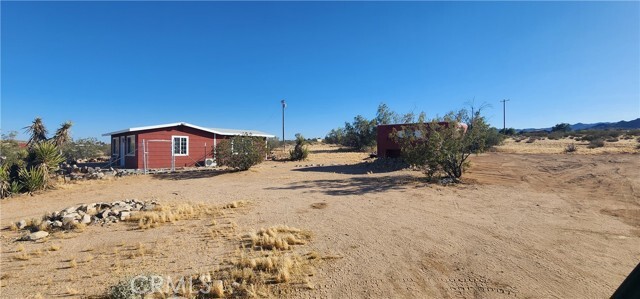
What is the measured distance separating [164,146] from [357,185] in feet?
47.4

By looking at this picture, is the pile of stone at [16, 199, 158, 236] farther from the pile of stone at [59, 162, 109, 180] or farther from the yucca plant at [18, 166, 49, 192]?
the pile of stone at [59, 162, 109, 180]

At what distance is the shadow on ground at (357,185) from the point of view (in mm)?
11664

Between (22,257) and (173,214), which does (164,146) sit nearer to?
(173,214)

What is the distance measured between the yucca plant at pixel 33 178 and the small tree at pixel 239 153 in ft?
26.3

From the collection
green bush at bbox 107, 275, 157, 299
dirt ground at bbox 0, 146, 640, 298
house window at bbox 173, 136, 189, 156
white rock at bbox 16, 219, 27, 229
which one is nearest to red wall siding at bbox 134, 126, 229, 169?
house window at bbox 173, 136, 189, 156

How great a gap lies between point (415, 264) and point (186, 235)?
193 inches

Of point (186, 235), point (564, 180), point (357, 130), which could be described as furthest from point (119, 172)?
point (357, 130)

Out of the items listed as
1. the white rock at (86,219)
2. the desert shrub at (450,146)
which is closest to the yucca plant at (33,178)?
the white rock at (86,219)

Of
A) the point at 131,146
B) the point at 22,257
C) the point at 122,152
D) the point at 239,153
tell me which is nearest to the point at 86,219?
the point at 22,257

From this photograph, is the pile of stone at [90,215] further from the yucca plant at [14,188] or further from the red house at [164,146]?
the red house at [164,146]

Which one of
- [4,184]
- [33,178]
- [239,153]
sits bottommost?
[4,184]

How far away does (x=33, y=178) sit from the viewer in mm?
12547

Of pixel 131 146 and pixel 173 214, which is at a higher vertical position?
pixel 131 146

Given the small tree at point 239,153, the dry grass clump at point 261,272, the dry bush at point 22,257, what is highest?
the small tree at point 239,153
